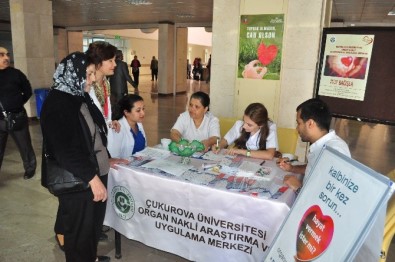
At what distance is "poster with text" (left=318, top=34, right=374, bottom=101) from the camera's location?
2.76 m

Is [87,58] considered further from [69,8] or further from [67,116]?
[69,8]

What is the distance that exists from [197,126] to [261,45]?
127cm

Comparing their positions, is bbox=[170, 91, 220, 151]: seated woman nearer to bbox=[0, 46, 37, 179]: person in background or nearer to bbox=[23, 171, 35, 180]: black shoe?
bbox=[0, 46, 37, 179]: person in background

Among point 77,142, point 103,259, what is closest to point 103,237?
point 103,259

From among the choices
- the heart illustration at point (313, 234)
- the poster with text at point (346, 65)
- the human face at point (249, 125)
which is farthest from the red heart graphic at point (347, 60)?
the heart illustration at point (313, 234)

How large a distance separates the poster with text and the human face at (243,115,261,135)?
89 cm

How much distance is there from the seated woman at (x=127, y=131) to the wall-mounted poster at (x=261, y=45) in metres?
1.59

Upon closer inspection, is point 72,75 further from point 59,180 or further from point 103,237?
point 103,237

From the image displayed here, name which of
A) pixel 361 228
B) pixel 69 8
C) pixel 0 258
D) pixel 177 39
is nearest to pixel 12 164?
pixel 0 258

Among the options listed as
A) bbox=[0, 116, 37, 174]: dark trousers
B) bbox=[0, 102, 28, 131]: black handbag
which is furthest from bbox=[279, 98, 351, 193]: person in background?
bbox=[0, 116, 37, 174]: dark trousers

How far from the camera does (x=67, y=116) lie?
1.60 meters

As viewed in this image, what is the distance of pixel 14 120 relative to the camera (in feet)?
11.8

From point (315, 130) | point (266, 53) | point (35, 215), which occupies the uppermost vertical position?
point (266, 53)

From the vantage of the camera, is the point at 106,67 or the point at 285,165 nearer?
the point at 285,165
